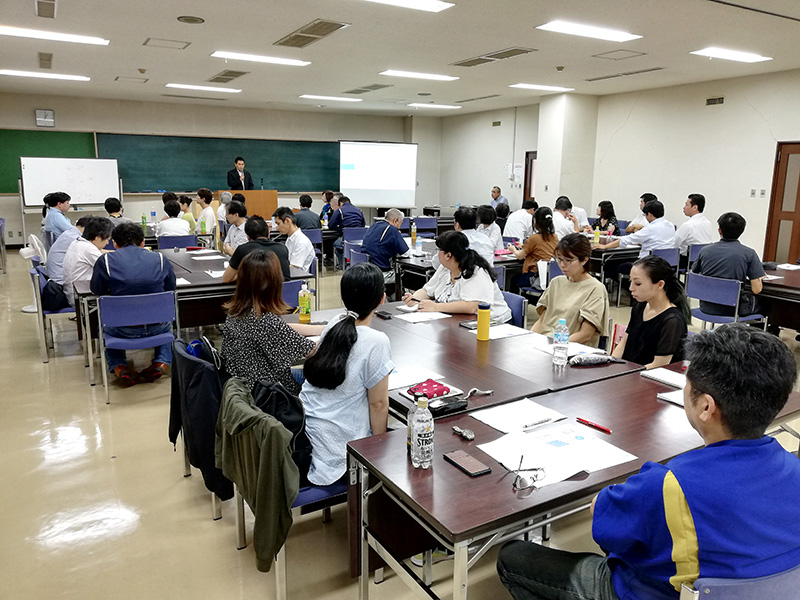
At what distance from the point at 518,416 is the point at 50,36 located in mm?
6379

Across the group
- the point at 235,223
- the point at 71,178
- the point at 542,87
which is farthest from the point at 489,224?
the point at 71,178

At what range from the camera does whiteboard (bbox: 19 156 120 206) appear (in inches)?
418

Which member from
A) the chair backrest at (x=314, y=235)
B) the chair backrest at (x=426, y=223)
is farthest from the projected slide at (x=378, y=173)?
the chair backrest at (x=314, y=235)

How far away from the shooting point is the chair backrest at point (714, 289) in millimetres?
4633

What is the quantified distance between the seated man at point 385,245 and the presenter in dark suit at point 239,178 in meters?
6.20

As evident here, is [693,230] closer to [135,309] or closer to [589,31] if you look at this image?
[589,31]

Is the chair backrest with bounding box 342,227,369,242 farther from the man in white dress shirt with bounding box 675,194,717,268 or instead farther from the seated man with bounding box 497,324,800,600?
the seated man with bounding box 497,324,800,600

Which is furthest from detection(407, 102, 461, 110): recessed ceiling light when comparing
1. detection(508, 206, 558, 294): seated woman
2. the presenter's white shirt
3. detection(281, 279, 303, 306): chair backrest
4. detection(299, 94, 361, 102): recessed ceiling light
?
detection(281, 279, 303, 306): chair backrest

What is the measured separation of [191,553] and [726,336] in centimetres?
220

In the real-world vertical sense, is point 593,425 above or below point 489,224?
below

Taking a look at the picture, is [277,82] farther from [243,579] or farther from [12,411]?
[243,579]

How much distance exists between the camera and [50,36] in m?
5.95

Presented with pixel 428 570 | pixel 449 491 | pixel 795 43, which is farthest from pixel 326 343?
pixel 795 43

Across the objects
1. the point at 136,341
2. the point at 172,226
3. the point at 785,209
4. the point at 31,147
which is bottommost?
the point at 136,341
